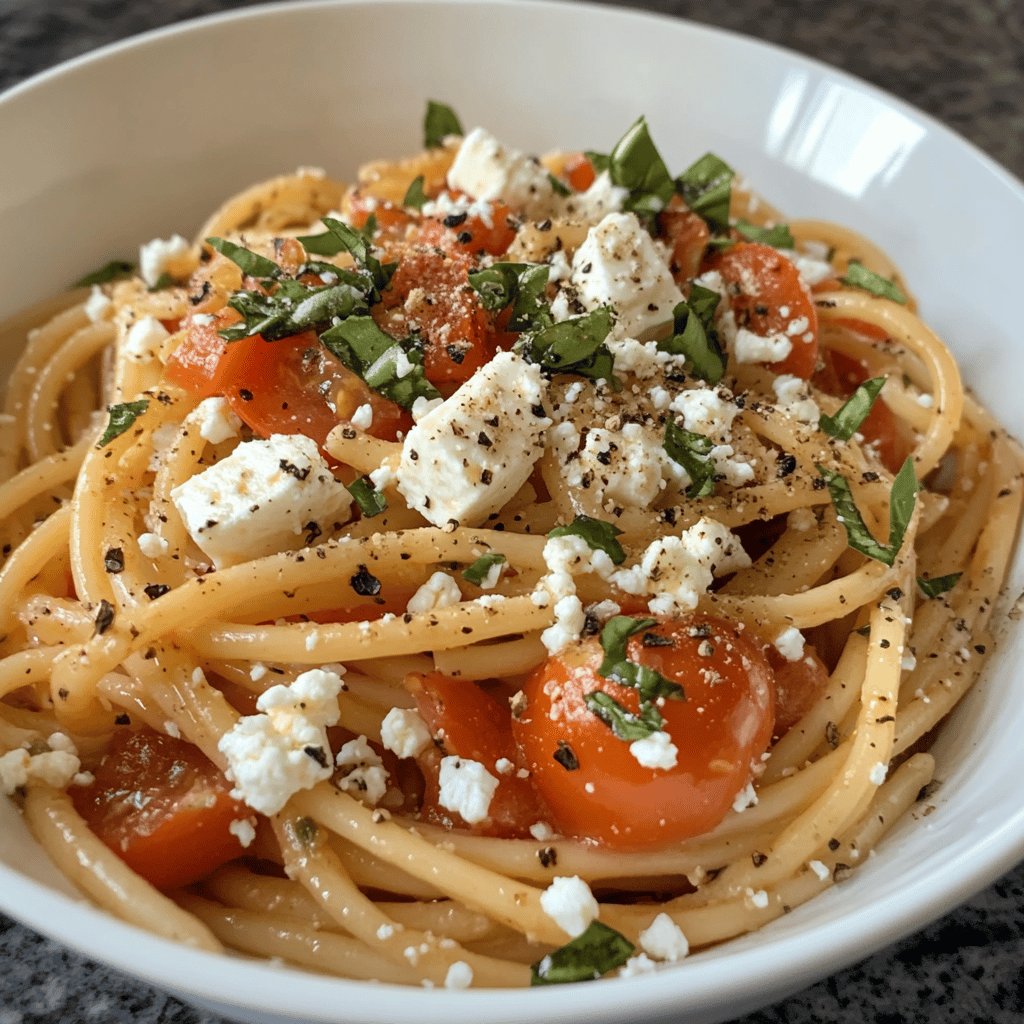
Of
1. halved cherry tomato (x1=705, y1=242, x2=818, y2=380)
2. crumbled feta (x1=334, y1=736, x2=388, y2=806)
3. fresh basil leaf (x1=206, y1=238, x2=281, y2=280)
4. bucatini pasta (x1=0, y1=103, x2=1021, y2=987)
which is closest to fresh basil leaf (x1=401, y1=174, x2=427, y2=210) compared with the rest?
bucatini pasta (x1=0, y1=103, x2=1021, y2=987)

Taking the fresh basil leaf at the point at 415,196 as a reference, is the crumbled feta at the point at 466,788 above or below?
below

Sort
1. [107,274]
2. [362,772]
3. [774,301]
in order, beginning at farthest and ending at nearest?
[107,274], [774,301], [362,772]

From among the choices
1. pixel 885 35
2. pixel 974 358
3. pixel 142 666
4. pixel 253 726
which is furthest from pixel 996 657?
pixel 885 35

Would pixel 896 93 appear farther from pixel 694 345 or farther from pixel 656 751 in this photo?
pixel 656 751

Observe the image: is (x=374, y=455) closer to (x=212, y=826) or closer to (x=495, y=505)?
(x=495, y=505)

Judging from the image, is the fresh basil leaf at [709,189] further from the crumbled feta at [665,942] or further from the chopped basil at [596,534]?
the crumbled feta at [665,942]

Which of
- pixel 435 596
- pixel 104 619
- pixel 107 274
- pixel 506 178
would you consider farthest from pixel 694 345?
pixel 107 274

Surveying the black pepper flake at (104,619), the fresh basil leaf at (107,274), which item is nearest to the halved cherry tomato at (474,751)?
the black pepper flake at (104,619)
